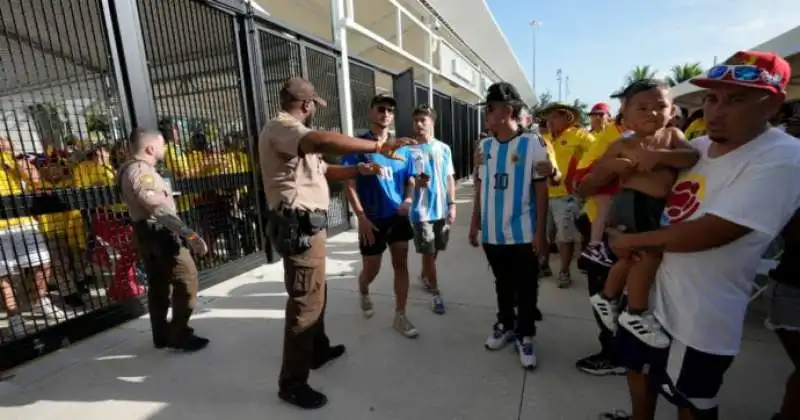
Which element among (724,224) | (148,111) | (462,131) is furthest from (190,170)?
(462,131)

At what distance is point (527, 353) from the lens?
2426mm

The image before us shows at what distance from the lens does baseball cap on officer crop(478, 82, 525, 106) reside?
230 centimetres

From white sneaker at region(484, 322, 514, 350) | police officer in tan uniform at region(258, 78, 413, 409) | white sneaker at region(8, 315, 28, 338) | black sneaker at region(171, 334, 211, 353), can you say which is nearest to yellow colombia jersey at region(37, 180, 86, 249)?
white sneaker at region(8, 315, 28, 338)

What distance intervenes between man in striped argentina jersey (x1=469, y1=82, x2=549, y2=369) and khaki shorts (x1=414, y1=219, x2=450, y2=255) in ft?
2.52

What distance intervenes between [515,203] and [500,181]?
170 millimetres

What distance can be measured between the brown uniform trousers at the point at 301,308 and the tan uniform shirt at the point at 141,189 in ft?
3.82

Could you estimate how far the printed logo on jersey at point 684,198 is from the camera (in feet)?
4.45

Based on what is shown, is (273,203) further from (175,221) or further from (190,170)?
(190,170)

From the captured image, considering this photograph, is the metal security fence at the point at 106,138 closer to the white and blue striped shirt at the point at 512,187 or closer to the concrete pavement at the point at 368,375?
the concrete pavement at the point at 368,375

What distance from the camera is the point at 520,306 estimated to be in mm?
2518

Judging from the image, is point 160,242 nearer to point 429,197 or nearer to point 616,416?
point 429,197

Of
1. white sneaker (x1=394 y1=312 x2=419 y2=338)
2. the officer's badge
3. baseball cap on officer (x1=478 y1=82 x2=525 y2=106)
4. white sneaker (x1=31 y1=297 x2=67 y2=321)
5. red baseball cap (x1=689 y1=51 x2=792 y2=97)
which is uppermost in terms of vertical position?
baseball cap on officer (x1=478 y1=82 x2=525 y2=106)

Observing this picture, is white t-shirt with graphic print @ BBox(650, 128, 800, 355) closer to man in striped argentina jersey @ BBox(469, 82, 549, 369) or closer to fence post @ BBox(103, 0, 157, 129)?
man in striped argentina jersey @ BBox(469, 82, 549, 369)

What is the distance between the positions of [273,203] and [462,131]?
1202 centimetres
